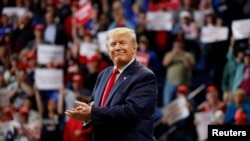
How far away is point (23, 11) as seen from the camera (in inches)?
559

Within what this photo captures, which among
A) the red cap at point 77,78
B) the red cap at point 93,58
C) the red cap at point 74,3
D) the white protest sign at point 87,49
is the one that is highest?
the red cap at point 74,3

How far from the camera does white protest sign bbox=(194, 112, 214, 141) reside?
9.88 metres

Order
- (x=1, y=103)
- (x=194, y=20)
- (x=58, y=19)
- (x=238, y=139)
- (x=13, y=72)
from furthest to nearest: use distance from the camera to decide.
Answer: (x=58, y=19), (x=13, y=72), (x=194, y=20), (x=1, y=103), (x=238, y=139)

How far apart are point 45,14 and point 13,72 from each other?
6.05ft

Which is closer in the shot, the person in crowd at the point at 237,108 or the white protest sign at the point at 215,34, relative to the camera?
the person in crowd at the point at 237,108

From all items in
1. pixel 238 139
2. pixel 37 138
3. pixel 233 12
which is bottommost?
pixel 37 138

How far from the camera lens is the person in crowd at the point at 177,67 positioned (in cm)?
1112

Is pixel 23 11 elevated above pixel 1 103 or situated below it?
above

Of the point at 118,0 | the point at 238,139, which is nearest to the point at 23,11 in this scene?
the point at 118,0

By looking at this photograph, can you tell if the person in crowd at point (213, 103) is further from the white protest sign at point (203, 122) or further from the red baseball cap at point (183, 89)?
the red baseball cap at point (183, 89)

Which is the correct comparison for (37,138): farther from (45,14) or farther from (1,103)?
(45,14)

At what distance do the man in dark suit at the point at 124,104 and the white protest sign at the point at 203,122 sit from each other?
5.55 metres

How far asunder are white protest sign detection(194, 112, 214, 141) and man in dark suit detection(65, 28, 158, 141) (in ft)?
18.2

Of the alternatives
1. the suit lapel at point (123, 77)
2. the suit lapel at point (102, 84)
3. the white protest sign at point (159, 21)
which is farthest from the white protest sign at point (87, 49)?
the suit lapel at point (123, 77)
